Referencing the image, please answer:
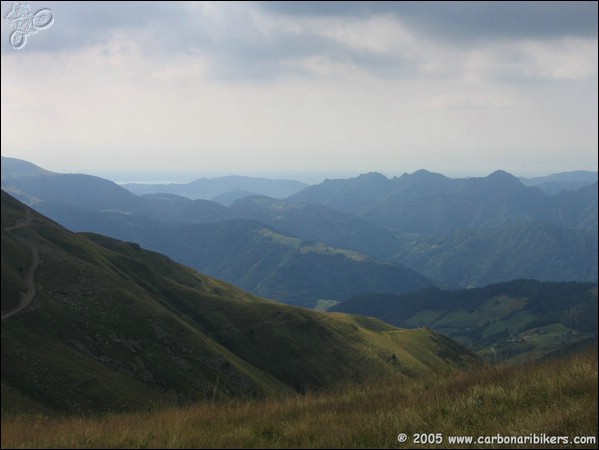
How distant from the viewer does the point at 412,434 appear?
8.58 m

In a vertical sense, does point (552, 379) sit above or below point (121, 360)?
above

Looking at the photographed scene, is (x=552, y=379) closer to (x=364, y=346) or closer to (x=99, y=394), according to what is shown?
(x=99, y=394)

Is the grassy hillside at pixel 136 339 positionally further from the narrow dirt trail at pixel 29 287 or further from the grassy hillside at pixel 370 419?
the grassy hillside at pixel 370 419

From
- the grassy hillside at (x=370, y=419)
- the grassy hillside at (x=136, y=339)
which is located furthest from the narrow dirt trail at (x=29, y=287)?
the grassy hillside at (x=370, y=419)

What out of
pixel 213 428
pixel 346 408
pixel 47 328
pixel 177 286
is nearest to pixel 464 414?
pixel 346 408

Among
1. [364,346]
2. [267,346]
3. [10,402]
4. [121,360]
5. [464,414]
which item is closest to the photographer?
[464,414]

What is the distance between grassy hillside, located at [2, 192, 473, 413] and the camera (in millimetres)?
46281

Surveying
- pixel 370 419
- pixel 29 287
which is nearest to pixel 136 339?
pixel 29 287

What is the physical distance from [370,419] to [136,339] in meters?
73.0

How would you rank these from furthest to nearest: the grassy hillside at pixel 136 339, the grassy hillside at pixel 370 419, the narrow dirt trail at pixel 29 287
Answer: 1. the narrow dirt trail at pixel 29 287
2. the grassy hillside at pixel 136 339
3. the grassy hillside at pixel 370 419

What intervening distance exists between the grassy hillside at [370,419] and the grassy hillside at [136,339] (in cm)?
115

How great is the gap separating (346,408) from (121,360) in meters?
65.2

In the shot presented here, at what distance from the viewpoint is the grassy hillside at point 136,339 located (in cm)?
4628

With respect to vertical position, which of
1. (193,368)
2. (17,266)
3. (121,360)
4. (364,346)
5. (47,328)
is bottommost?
(364,346)
